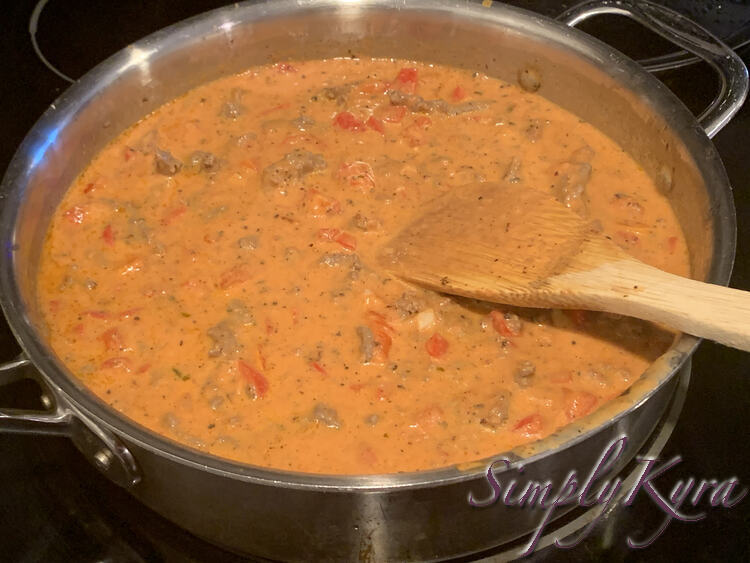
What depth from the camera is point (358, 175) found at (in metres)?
2.82

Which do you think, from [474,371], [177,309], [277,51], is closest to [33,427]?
[177,309]

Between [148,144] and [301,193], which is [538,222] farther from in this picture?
[148,144]

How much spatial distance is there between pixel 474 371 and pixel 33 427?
1.13 metres

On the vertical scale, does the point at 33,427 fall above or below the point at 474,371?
above

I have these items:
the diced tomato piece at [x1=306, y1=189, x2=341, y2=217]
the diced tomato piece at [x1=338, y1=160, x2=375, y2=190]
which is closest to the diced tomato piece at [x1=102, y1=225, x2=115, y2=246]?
the diced tomato piece at [x1=306, y1=189, x2=341, y2=217]

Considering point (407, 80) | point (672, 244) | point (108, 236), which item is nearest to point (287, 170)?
point (108, 236)

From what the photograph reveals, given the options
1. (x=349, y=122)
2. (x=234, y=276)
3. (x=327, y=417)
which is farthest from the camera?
(x=349, y=122)

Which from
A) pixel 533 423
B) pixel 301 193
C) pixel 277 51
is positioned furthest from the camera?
pixel 277 51

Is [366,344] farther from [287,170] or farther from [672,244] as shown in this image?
[672,244]

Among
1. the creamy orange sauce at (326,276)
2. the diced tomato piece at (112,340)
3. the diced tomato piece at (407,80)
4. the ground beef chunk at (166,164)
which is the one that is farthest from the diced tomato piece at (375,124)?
the diced tomato piece at (112,340)

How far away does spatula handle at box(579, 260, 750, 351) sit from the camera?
1.89 m

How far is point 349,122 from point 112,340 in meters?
1.22

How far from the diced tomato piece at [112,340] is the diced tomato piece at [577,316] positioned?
1.28 m

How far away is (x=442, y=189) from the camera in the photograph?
9.25ft
